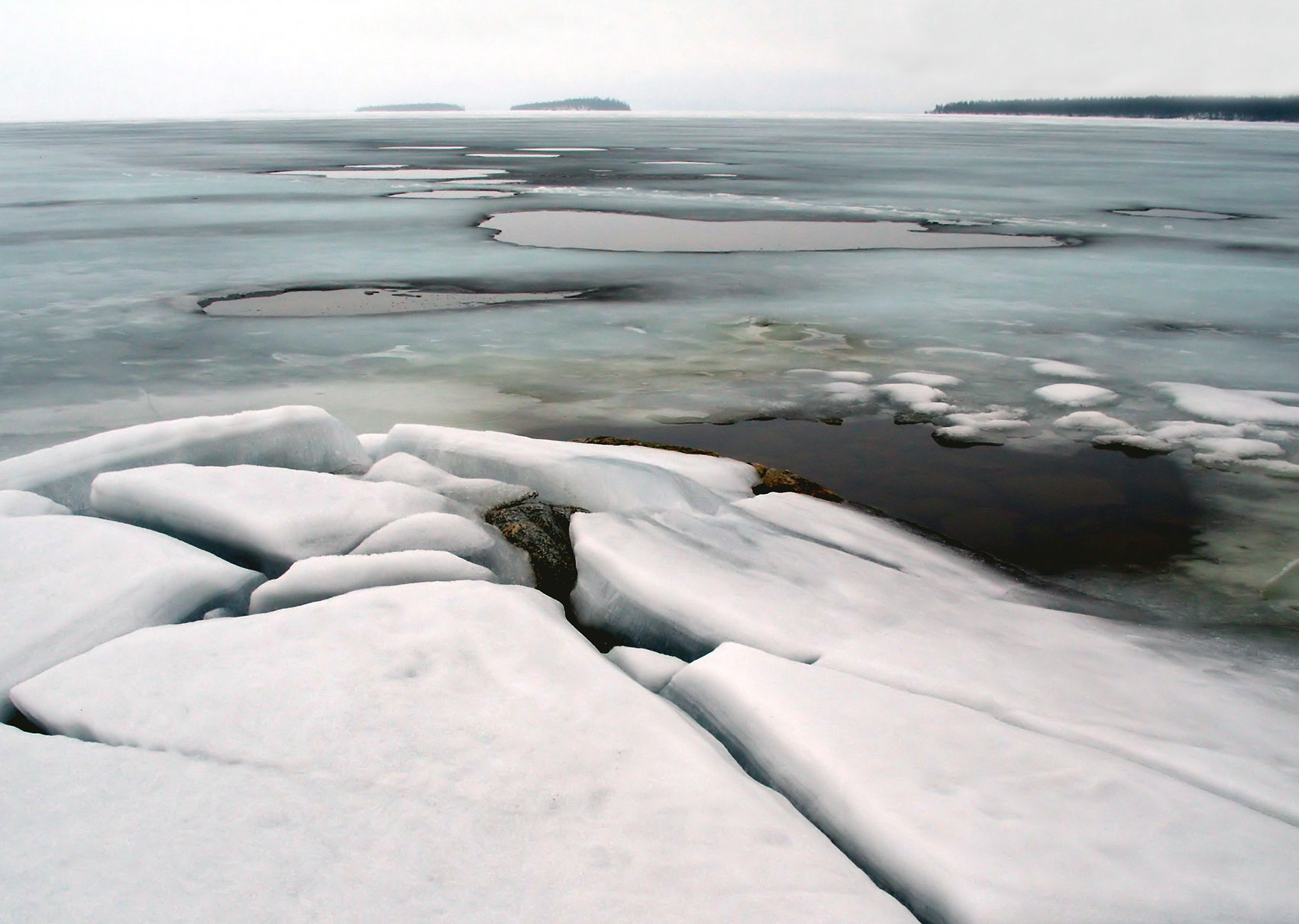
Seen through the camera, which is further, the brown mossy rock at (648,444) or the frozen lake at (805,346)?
the brown mossy rock at (648,444)

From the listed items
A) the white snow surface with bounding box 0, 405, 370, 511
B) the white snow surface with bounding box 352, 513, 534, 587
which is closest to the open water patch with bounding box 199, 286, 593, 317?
the white snow surface with bounding box 0, 405, 370, 511

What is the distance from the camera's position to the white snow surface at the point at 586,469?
2.74 meters

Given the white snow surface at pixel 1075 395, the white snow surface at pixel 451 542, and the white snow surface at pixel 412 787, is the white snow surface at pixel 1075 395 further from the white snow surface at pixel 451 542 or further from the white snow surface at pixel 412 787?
the white snow surface at pixel 412 787

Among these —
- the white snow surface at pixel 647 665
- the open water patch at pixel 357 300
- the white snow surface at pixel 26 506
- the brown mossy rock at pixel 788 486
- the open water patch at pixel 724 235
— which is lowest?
the brown mossy rock at pixel 788 486

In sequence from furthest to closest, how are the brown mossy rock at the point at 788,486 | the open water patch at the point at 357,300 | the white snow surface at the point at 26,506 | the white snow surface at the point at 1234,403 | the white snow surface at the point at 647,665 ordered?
the open water patch at the point at 357,300
the white snow surface at the point at 1234,403
the brown mossy rock at the point at 788,486
the white snow surface at the point at 26,506
the white snow surface at the point at 647,665

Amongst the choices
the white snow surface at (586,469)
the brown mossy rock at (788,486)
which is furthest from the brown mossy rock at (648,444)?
the brown mossy rock at (788,486)

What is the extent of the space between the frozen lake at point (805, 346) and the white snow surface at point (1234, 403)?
0.06 feet

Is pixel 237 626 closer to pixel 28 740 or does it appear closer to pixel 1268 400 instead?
pixel 28 740

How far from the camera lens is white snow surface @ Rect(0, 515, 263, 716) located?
1798 mm

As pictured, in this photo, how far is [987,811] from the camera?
56.0 inches

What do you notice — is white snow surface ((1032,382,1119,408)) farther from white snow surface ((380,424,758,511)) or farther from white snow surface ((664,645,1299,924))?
white snow surface ((664,645,1299,924))

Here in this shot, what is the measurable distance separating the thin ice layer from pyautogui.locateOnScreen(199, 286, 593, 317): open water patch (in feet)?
13.1

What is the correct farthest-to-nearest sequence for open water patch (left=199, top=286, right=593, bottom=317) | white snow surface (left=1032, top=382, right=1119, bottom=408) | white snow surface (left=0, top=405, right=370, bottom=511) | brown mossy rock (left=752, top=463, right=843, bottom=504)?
open water patch (left=199, top=286, right=593, bottom=317) → white snow surface (left=1032, top=382, right=1119, bottom=408) → brown mossy rock (left=752, top=463, right=843, bottom=504) → white snow surface (left=0, top=405, right=370, bottom=511)

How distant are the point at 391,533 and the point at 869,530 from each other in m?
1.52
